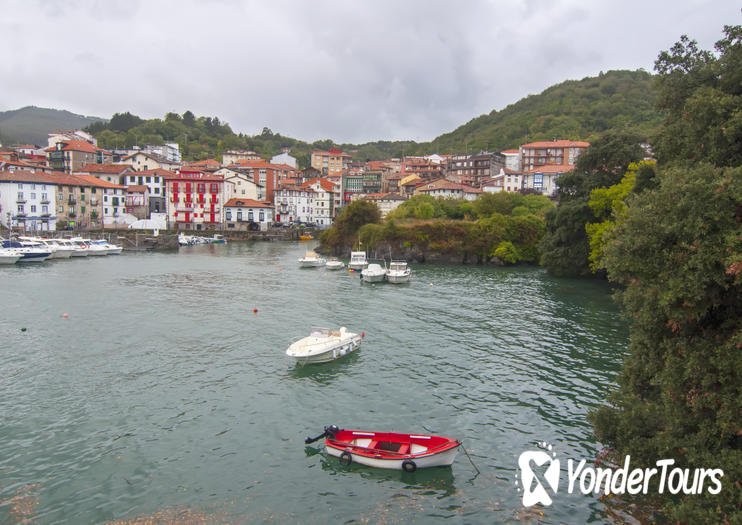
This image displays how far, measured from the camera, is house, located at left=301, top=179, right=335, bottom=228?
125562 millimetres

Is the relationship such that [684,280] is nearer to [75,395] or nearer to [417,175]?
[75,395]

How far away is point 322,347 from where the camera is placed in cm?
2075

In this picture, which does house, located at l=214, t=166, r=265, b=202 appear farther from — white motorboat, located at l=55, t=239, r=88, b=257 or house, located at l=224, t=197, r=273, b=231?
white motorboat, located at l=55, t=239, r=88, b=257

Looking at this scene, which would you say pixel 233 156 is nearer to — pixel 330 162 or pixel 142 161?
pixel 330 162

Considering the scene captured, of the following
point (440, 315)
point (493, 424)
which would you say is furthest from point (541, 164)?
point (493, 424)

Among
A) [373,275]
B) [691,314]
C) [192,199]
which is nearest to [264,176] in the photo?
[192,199]

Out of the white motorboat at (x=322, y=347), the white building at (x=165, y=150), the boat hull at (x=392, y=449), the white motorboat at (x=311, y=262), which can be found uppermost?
the white building at (x=165, y=150)

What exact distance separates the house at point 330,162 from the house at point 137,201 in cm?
6418

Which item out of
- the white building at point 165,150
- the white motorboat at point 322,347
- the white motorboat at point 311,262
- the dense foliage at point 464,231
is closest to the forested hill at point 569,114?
the dense foliage at point 464,231

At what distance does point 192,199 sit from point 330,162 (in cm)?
6482

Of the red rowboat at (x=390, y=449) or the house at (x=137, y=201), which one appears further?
the house at (x=137, y=201)

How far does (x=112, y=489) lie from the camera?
11.5m

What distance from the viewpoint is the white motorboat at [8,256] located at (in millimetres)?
52281

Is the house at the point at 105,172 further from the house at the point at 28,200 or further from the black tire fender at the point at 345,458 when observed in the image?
the black tire fender at the point at 345,458
